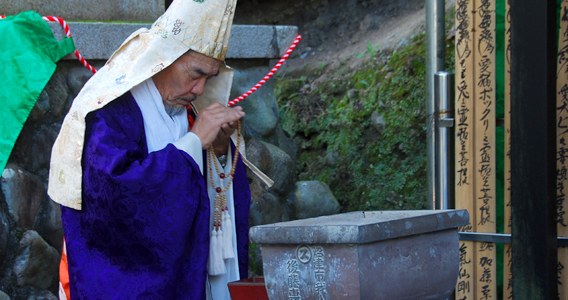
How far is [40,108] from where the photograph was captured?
327cm

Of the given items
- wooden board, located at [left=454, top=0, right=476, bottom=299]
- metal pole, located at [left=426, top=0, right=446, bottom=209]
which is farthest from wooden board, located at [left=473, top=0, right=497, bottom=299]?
metal pole, located at [left=426, top=0, right=446, bottom=209]

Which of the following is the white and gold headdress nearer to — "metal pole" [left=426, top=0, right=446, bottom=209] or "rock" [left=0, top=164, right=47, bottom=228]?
"rock" [left=0, top=164, right=47, bottom=228]

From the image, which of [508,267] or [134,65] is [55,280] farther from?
[508,267]

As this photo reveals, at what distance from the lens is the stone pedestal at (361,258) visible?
1.88m

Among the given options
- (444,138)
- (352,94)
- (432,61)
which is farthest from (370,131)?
(444,138)

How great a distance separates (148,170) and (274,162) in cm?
178

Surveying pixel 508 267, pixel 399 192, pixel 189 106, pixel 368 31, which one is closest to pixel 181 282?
pixel 189 106

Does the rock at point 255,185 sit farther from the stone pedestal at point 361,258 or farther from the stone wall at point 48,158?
the stone pedestal at point 361,258

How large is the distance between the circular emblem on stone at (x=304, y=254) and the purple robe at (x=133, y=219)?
0.58 meters

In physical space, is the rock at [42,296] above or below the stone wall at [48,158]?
below

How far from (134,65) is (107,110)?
8.5 inches

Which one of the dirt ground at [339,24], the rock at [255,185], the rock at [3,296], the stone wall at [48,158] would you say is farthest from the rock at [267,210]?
the dirt ground at [339,24]

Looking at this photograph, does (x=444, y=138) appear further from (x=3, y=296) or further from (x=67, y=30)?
(x=3, y=296)

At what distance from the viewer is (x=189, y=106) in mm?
2938
